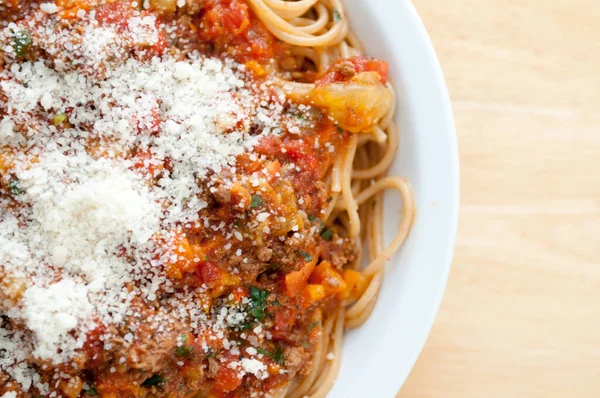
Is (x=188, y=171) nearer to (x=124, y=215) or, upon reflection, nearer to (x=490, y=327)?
(x=124, y=215)

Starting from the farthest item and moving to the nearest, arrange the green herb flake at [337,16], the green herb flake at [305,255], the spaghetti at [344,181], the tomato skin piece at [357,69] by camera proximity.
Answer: the green herb flake at [337,16] → the spaghetti at [344,181] → the tomato skin piece at [357,69] → the green herb flake at [305,255]

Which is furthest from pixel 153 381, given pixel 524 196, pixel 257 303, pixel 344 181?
pixel 524 196

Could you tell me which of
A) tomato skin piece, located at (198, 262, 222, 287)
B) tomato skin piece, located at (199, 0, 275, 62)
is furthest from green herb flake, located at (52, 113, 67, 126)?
tomato skin piece, located at (198, 262, 222, 287)

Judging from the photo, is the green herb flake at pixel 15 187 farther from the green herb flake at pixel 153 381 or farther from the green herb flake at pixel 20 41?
the green herb flake at pixel 153 381

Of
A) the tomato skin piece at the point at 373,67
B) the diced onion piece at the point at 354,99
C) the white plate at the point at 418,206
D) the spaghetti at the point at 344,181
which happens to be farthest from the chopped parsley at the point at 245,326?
the tomato skin piece at the point at 373,67

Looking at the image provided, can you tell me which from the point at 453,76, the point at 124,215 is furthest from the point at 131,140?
the point at 453,76

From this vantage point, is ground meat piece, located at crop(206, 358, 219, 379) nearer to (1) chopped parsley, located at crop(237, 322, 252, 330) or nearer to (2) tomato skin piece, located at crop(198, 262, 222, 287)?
(1) chopped parsley, located at crop(237, 322, 252, 330)

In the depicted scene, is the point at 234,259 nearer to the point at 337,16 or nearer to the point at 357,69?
the point at 357,69
